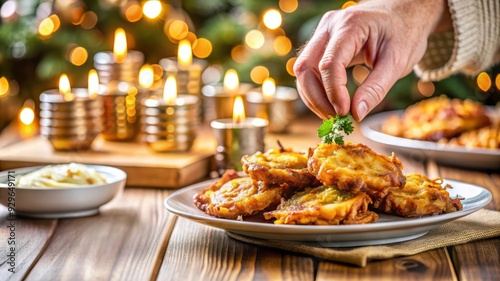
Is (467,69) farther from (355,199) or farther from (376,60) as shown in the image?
(355,199)

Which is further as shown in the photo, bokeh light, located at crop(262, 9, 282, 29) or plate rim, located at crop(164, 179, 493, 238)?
bokeh light, located at crop(262, 9, 282, 29)

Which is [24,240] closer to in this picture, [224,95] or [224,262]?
[224,262]

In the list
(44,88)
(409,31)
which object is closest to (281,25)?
(44,88)

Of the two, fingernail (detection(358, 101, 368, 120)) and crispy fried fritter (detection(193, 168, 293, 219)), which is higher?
fingernail (detection(358, 101, 368, 120))

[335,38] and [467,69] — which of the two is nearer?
[335,38]

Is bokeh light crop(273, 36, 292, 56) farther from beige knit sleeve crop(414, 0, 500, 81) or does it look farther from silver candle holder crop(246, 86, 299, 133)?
beige knit sleeve crop(414, 0, 500, 81)

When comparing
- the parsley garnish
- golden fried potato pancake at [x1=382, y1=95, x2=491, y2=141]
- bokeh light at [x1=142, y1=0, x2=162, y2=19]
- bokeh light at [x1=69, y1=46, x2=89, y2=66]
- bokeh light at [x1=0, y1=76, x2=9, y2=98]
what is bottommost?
golden fried potato pancake at [x1=382, y1=95, x2=491, y2=141]

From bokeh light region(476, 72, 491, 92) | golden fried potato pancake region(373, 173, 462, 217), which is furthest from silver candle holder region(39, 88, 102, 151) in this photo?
bokeh light region(476, 72, 491, 92)
